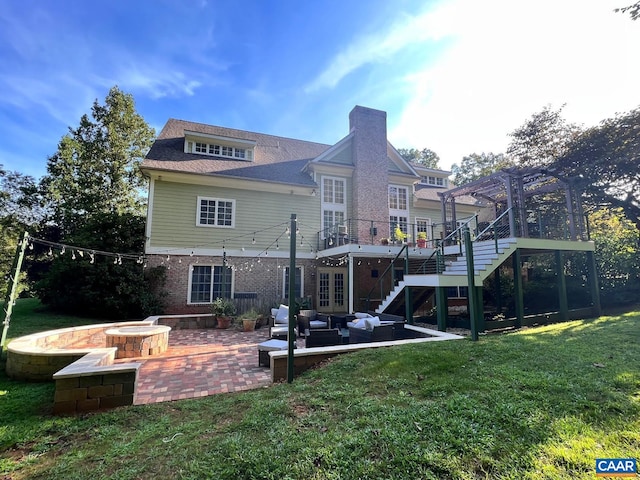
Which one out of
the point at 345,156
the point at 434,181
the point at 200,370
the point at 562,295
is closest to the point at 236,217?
the point at 345,156

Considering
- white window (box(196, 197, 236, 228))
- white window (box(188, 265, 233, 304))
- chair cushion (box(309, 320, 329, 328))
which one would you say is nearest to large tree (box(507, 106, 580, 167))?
chair cushion (box(309, 320, 329, 328))

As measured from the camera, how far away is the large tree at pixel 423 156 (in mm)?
35375

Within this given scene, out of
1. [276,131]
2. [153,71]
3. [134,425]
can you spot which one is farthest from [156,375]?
[276,131]

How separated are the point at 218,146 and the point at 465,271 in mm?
13216

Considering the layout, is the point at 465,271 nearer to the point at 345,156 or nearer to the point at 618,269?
the point at 618,269

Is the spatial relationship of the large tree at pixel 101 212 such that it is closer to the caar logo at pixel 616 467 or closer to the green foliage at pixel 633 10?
the caar logo at pixel 616 467

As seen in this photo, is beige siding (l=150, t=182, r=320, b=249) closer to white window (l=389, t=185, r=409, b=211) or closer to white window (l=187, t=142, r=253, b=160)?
white window (l=187, t=142, r=253, b=160)

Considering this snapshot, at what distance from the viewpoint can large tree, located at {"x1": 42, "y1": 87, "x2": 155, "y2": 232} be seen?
803 inches

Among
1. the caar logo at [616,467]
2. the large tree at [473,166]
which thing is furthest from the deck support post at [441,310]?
the large tree at [473,166]

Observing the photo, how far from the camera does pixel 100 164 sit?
21.5 metres

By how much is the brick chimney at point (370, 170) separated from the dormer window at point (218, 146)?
5794 millimetres

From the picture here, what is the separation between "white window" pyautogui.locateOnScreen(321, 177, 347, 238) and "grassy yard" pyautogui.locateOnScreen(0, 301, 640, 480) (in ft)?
37.4

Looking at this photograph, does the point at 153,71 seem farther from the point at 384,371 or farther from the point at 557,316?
the point at 557,316

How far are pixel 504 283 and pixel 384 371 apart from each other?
11229mm
